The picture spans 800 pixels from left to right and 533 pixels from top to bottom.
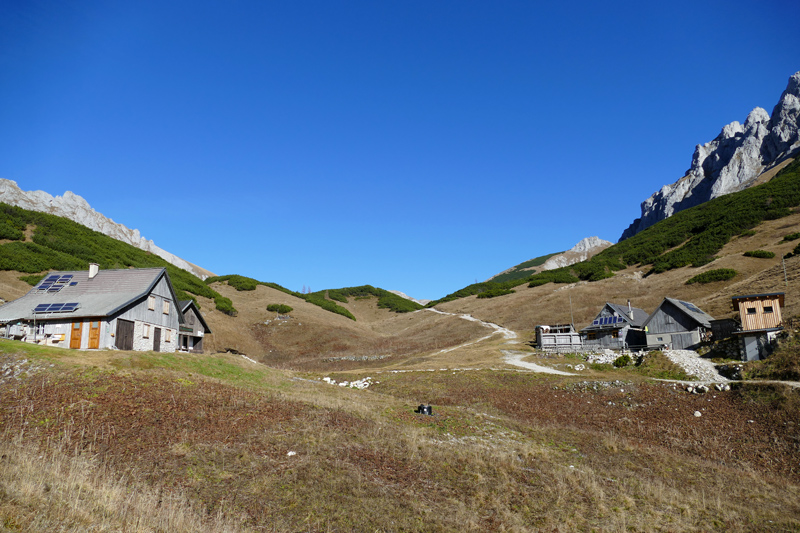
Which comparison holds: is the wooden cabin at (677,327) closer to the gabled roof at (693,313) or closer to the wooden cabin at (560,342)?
the gabled roof at (693,313)

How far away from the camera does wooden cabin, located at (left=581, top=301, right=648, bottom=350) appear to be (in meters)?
59.2

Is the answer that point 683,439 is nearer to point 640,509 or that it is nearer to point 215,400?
point 640,509

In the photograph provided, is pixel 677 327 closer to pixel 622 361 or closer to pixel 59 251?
pixel 622 361

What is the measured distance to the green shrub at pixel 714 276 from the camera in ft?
260

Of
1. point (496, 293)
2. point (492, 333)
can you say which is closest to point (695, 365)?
point (492, 333)

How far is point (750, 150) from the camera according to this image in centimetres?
17538

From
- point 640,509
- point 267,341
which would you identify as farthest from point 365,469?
point 267,341

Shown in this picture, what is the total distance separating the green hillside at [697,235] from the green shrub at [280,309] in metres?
54.0

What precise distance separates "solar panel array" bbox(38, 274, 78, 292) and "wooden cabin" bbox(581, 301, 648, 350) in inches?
2288

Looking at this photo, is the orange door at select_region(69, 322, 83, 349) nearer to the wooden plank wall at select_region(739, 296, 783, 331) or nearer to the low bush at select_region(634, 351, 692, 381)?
the low bush at select_region(634, 351, 692, 381)

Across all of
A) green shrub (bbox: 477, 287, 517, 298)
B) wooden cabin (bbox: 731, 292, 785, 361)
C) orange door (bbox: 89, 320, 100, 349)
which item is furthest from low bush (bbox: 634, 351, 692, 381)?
green shrub (bbox: 477, 287, 517, 298)

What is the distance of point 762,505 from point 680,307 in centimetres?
4476

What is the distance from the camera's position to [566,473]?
15844mm

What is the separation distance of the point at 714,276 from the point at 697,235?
3956cm
